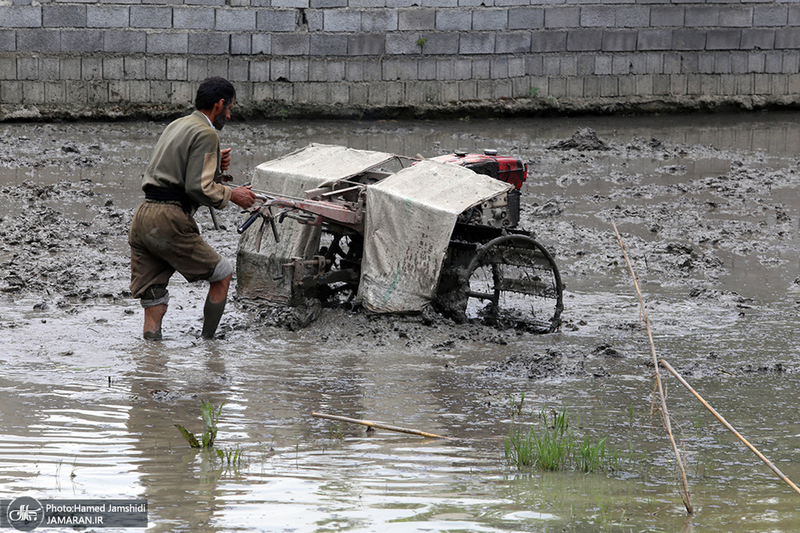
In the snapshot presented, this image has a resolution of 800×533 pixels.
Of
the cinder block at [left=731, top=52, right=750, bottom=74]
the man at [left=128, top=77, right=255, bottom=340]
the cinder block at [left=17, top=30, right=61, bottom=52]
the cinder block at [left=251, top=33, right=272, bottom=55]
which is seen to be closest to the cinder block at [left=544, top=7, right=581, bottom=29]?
the cinder block at [left=731, top=52, right=750, bottom=74]

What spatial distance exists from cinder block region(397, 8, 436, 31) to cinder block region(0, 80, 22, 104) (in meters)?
5.31

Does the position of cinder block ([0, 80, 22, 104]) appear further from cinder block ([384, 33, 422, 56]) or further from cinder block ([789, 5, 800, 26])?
cinder block ([789, 5, 800, 26])

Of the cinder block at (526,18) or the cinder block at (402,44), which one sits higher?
the cinder block at (526,18)

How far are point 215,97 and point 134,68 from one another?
8.13 metres

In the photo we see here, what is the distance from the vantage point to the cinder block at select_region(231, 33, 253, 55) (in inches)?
509

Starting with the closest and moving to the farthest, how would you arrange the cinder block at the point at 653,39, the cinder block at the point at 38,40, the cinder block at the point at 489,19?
the cinder block at the point at 38,40 → the cinder block at the point at 489,19 → the cinder block at the point at 653,39

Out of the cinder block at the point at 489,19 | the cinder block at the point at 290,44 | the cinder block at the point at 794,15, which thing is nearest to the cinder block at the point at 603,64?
the cinder block at the point at 489,19

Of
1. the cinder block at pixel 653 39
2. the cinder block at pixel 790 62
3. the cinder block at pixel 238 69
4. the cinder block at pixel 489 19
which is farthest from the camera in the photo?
the cinder block at pixel 790 62

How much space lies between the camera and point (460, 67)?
44.7ft

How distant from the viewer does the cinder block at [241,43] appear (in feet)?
42.4

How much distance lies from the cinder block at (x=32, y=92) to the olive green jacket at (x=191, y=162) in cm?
834

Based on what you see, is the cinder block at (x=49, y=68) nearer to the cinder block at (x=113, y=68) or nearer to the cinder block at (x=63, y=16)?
the cinder block at (x=63, y=16)

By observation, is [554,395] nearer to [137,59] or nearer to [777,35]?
[137,59]

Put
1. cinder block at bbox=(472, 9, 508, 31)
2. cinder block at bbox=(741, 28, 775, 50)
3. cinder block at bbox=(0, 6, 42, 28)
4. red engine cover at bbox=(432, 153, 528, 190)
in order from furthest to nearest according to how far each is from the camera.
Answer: cinder block at bbox=(741, 28, 775, 50), cinder block at bbox=(472, 9, 508, 31), cinder block at bbox=(0, 6, 42, 28), red engine cover at bbox=(432, 153, 528, 190)
